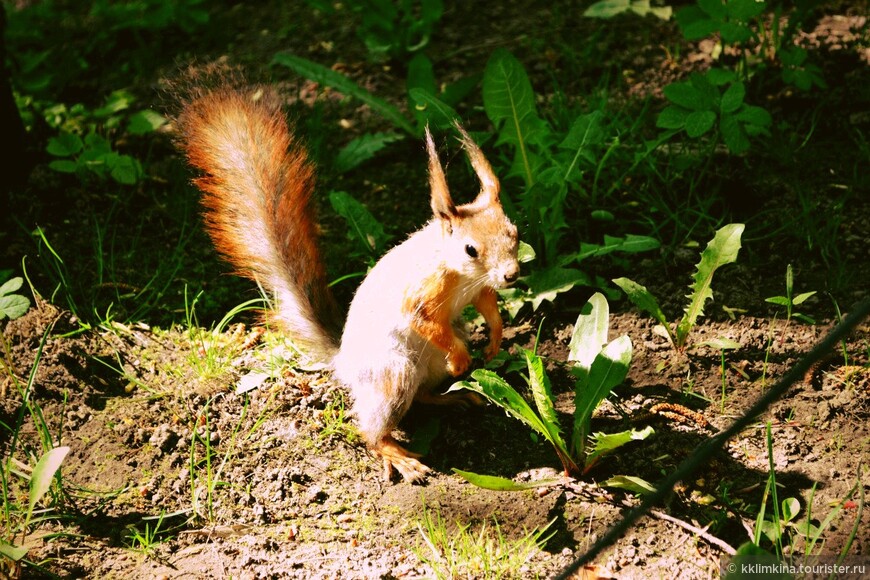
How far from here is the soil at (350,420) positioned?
193cm

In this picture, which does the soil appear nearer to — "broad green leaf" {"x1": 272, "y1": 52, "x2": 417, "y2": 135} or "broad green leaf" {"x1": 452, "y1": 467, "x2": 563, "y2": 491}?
"broad green leaf" {"x1": 452, "y1": 467, "x2": 563, "y2": 491}

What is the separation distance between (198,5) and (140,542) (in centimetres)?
312

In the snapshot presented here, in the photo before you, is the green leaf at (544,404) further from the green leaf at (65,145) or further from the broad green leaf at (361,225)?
the green leaf at (65,145)

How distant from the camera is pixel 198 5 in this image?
4172 millimetres

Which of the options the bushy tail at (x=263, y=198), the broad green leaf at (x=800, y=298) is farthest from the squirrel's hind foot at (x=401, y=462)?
the broad green leaf at (x=800, y=298)

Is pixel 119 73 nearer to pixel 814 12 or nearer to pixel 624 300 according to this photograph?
pixel 624 300

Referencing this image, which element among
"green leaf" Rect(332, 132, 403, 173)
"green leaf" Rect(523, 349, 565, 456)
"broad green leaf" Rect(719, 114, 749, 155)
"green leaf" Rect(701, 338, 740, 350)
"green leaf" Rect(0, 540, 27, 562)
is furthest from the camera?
"green leaf" Rect(332, 132, 403, 173)

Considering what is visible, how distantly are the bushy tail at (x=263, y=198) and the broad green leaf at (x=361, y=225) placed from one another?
30 cm

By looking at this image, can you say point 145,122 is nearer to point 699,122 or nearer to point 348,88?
point 348,88

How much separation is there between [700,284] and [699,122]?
0.64 metres

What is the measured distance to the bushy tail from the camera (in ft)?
7.75

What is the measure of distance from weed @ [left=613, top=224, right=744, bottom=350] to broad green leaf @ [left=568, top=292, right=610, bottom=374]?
14 centimetres

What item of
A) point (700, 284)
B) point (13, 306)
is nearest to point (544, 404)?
point (700, 284)

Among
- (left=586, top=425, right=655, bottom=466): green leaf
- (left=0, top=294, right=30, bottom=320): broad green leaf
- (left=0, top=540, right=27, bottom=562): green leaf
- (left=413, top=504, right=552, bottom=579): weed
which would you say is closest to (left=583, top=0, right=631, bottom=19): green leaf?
(left=586, top=425, right=655, bottom=466): green leaf
